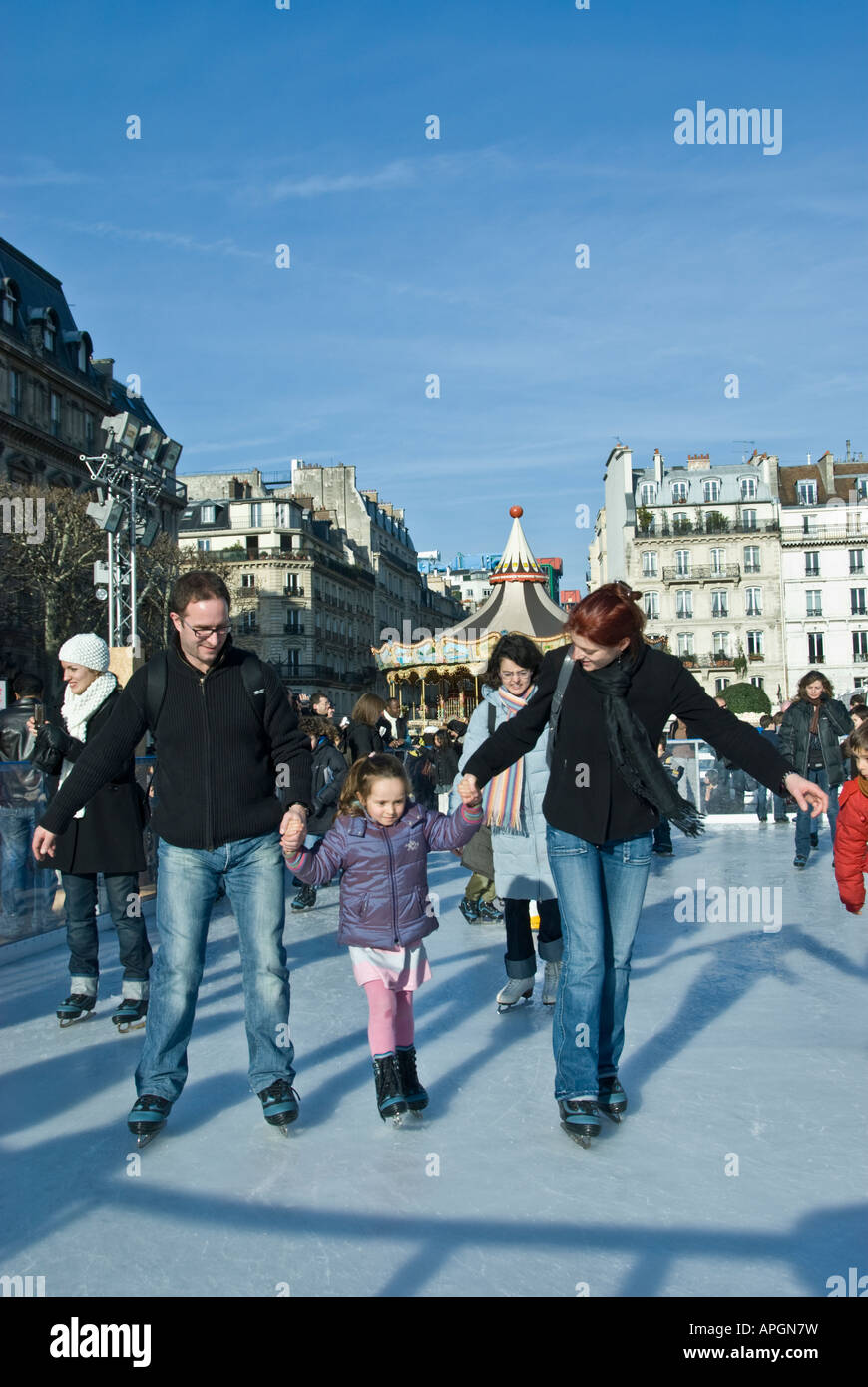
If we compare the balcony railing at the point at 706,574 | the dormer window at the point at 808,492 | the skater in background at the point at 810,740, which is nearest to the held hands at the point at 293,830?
the skater in background at the point at 810,740

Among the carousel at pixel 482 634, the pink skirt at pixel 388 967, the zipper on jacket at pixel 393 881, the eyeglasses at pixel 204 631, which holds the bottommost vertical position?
the pink skirt at pixel 388 967

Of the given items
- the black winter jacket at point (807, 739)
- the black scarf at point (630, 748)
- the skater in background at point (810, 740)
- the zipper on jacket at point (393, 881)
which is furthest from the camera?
the black winter jacket at point (807, 739)

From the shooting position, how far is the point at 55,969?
6164mm

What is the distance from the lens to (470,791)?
3785 millimetres

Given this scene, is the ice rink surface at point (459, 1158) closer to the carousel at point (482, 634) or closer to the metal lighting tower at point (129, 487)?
the metal lighting tower at point (129, 487)

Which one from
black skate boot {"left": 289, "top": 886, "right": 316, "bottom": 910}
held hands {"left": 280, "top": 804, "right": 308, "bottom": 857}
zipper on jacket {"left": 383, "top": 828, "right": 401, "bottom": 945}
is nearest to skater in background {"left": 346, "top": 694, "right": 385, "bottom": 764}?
black skate boot {"left": 289, "top": 886, "right": 316, "bottom": 910}

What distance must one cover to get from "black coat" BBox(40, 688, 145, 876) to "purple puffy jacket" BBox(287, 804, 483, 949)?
1.26 m

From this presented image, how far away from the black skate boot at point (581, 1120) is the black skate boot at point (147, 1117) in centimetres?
115

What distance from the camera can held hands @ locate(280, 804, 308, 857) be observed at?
354 cm

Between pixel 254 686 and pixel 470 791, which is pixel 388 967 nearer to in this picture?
pixel 470 791

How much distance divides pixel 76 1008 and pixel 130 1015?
0.96 feet

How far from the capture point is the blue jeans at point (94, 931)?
4988mm

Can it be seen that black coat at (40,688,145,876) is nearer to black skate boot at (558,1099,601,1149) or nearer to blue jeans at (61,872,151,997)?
blue jeans at (61,872,151,997)
